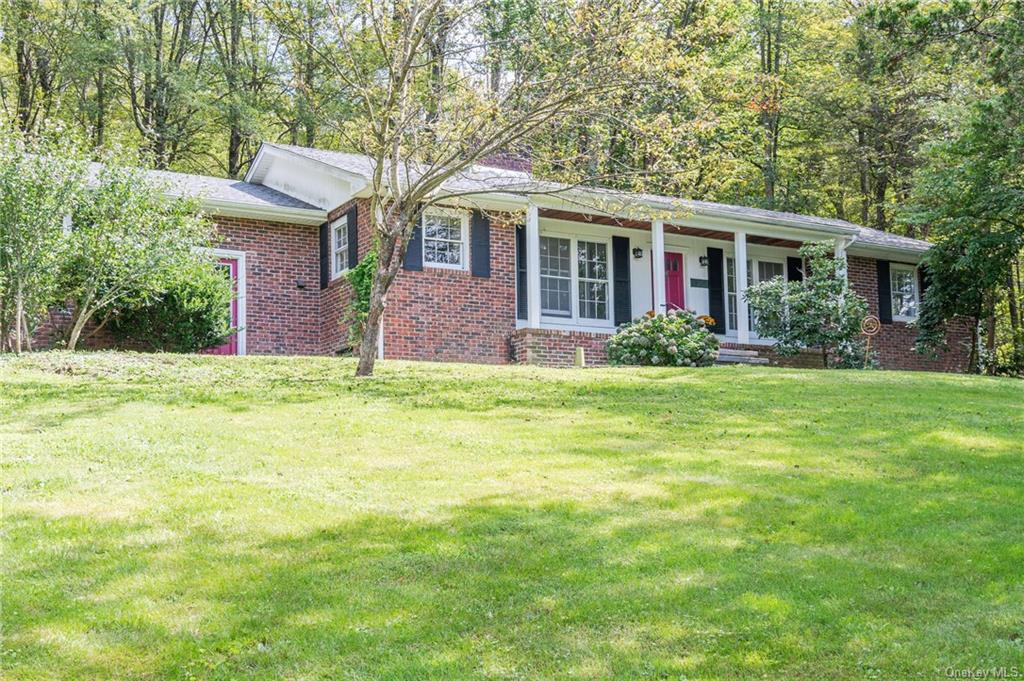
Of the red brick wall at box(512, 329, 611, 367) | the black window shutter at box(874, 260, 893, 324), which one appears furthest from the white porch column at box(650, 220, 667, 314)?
the black window shutter at box(874, 260, 893, 324)

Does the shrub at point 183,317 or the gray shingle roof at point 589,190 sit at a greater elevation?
the gray shingle roof at point 589,190

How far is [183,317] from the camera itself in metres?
15.8

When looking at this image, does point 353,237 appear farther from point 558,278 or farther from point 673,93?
point 673,93

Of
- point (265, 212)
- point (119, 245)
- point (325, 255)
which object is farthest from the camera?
point (325, 255)

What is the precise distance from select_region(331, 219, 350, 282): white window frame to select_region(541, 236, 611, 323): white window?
375cm

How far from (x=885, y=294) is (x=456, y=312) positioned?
34.3 feet

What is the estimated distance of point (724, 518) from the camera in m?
6.64

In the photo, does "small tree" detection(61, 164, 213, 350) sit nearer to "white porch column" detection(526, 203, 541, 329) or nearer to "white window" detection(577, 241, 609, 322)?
"white porch column" detection(526, 203, 541, 329)

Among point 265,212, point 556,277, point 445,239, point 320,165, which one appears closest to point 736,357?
point 556,277

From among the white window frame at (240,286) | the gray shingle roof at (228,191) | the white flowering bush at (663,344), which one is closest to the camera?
the white flowering bush at (663,344)

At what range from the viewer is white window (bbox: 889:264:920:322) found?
2302 cm

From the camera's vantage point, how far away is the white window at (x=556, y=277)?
63.5 feet

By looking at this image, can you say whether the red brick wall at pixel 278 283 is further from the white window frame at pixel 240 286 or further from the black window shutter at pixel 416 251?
the black window shutter at pixel 416 251

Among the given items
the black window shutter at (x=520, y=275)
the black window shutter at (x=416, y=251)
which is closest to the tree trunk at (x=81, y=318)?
the black window shutter at (x=416, y=251)
